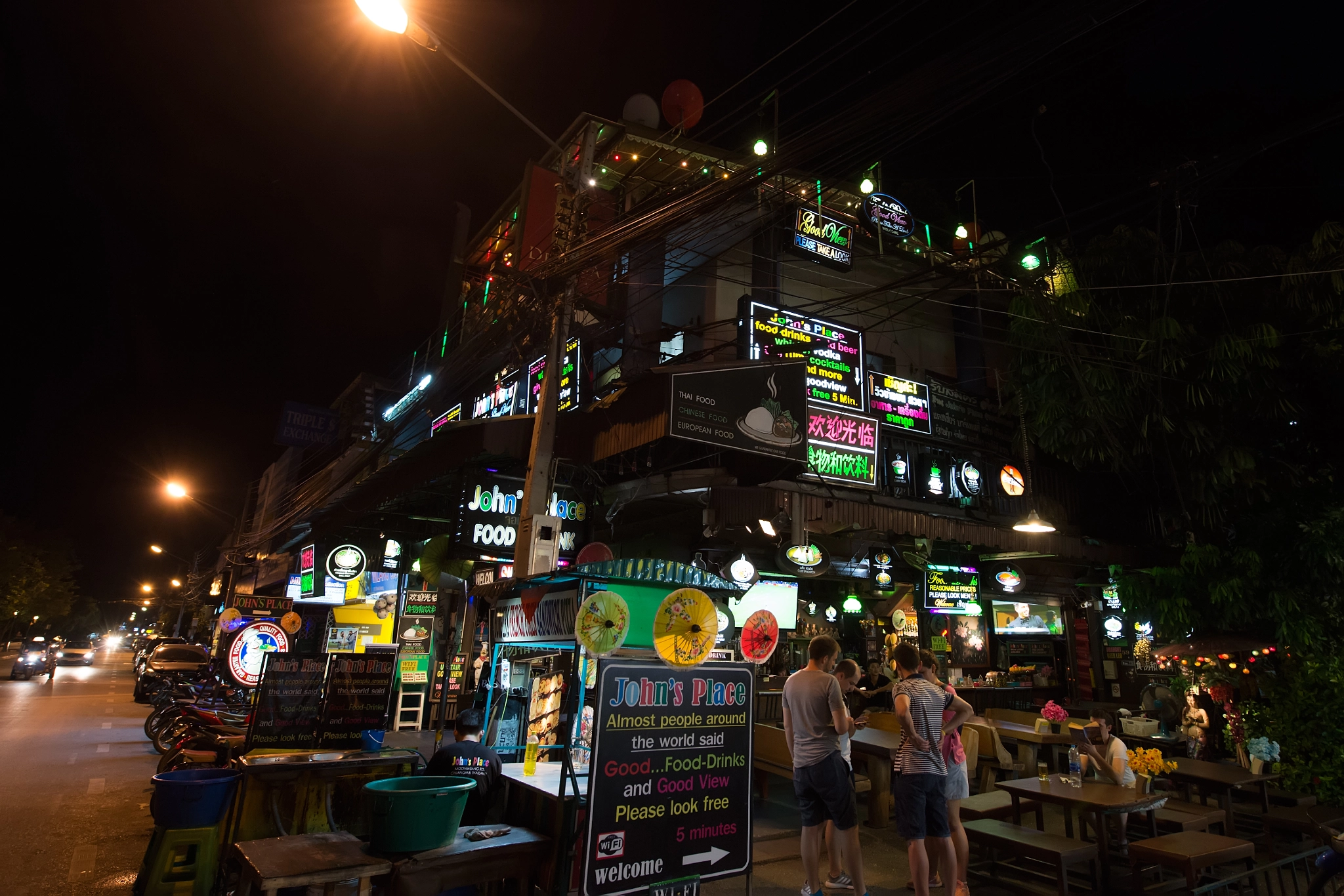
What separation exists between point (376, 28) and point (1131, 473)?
14091mm

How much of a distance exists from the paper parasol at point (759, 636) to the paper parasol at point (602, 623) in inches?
70.1

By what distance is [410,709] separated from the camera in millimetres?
16594

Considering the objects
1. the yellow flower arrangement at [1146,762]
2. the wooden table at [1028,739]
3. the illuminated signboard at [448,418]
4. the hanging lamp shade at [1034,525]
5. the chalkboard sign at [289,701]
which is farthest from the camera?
the illuminated signboard at [448,418]

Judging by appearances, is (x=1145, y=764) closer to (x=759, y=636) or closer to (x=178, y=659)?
(x=759, y=636)

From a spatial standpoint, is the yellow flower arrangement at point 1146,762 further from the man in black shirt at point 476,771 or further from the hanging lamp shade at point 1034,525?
the man in black shirt at point 476,771

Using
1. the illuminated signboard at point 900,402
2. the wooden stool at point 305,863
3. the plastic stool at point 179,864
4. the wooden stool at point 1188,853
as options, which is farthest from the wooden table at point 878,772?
the plastic stool at point 179,864

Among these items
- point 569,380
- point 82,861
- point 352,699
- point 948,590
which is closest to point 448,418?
point 569,380

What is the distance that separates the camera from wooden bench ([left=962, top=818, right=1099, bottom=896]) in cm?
539

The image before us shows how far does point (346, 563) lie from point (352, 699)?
8123mm

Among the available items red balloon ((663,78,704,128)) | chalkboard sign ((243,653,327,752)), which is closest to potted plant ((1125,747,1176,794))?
chalkboard sign ((243,653,327,752))

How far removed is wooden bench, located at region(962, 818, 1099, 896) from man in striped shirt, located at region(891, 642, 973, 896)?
2.02 ft

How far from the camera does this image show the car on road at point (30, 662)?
2908cm

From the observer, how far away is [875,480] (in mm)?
11477

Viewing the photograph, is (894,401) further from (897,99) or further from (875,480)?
(897,99)
